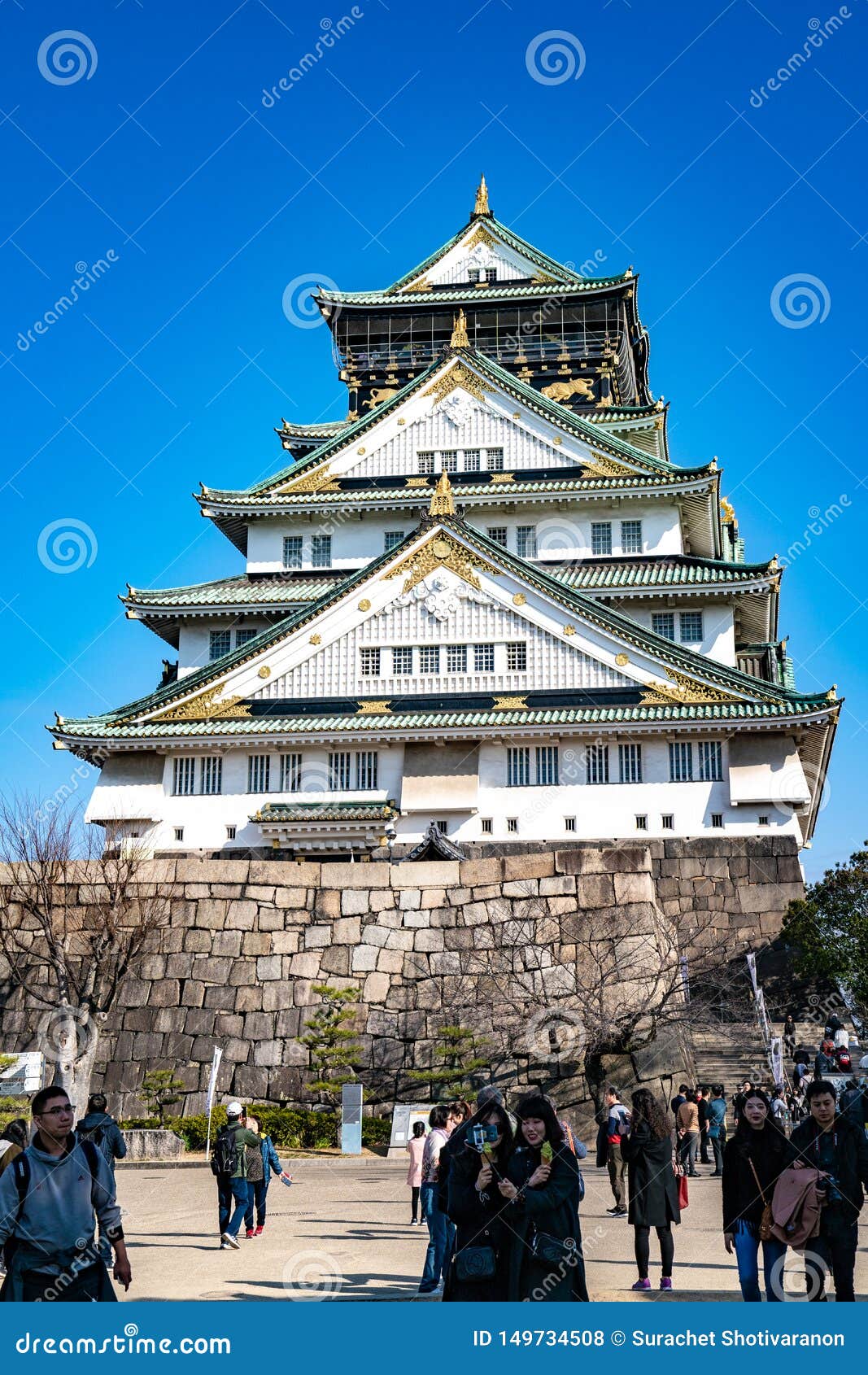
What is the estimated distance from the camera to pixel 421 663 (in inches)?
1481

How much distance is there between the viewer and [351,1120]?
24.0 meters

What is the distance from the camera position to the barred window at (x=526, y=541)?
4325cm

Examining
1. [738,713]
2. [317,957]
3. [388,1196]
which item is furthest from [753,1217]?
[738,713]

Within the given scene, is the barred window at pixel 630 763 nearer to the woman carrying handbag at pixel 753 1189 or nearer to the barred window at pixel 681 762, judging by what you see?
the barred window at pixel 681 762

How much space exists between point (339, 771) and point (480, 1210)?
28.5 m

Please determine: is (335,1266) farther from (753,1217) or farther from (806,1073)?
(806,1073)

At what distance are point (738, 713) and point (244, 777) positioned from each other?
12.2m

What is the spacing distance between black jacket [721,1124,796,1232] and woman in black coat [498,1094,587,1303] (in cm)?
194

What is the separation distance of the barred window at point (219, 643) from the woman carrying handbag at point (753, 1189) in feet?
112

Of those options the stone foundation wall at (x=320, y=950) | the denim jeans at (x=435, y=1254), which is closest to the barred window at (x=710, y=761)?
the stone foundation wall at (x=320, y=950)

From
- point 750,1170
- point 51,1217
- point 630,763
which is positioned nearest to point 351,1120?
point 630,763

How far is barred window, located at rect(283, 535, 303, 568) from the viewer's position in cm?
4431

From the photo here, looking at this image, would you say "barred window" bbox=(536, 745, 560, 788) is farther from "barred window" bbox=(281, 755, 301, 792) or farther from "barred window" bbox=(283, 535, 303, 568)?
"barred window" bbox=(283, 535, 303, 568)

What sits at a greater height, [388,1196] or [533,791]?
[533,791]
